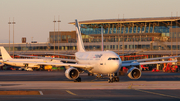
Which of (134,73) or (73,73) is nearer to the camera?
(73,73)

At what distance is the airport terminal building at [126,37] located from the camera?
4151 inches

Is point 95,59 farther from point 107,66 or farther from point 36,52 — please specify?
point 36,52

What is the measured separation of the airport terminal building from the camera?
10544 centimetres

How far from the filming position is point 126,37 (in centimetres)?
11394

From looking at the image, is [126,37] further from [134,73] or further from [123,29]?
[134,73]

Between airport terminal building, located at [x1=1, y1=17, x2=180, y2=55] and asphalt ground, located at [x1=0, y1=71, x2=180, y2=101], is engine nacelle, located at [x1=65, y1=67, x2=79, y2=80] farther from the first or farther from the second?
airport terminal building, located at [x1=1, y1=17, x2=180, y2=55]

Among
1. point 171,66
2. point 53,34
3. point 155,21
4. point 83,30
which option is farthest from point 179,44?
point 53,34

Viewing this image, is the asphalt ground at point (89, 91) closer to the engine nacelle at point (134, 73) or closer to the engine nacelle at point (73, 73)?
the engine nacelle at point (73, 73)

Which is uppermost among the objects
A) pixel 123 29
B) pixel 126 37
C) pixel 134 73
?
pixel 123 29

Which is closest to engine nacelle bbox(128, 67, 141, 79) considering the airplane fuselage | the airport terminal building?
the airplane fuselage

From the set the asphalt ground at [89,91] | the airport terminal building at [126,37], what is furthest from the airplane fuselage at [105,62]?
the airport terminal building at [126,37]

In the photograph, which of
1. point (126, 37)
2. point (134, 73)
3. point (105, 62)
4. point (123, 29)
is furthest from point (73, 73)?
point (123, 29)

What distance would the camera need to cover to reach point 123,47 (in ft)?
347

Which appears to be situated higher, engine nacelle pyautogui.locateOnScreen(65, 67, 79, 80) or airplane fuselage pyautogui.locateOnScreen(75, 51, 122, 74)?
airplane fuselage pyautogui.locateOnScreen(75, 51, 122, 74)
